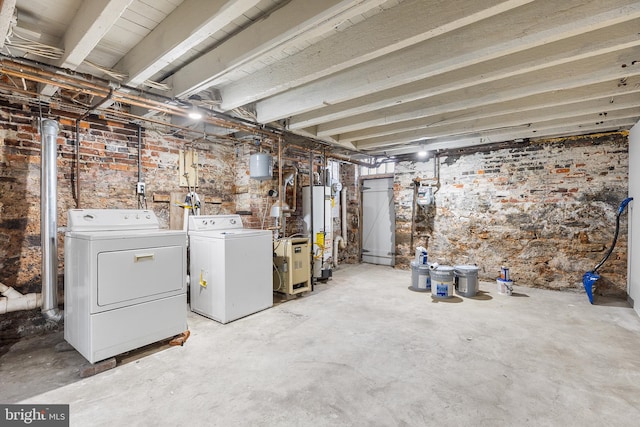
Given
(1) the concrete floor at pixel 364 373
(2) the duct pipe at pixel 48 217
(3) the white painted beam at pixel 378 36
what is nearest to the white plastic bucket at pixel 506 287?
(1) the concrete floor at pixel 364 373

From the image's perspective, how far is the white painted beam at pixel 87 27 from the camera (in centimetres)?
167

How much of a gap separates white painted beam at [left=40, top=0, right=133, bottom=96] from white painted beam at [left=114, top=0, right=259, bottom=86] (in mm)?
328

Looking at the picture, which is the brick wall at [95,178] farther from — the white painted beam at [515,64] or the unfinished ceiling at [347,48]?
the white painted beam at [515,64]

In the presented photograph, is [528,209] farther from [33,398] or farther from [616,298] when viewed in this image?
[33,398]

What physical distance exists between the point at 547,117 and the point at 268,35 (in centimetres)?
→ 342

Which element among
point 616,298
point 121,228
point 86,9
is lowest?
point 616,298

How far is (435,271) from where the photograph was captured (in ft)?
13.8

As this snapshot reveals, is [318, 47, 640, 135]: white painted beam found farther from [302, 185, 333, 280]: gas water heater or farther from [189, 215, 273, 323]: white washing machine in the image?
[189, 215, 273, 323]: white washing machine

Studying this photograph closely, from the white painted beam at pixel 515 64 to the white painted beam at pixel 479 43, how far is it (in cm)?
32

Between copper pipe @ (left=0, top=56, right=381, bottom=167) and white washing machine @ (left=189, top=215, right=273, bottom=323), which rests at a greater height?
copper pipe @ (left=0, top=56, right=381, bottom=167)

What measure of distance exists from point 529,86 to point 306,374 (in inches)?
124

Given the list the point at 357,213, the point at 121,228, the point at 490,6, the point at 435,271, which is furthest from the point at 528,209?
the point at 121,228

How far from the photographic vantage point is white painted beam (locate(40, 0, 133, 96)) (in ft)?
5.46

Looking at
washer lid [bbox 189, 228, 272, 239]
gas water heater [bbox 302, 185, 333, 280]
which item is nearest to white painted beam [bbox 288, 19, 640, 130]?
washer lid [bbox 189, 228, 272, 239]
